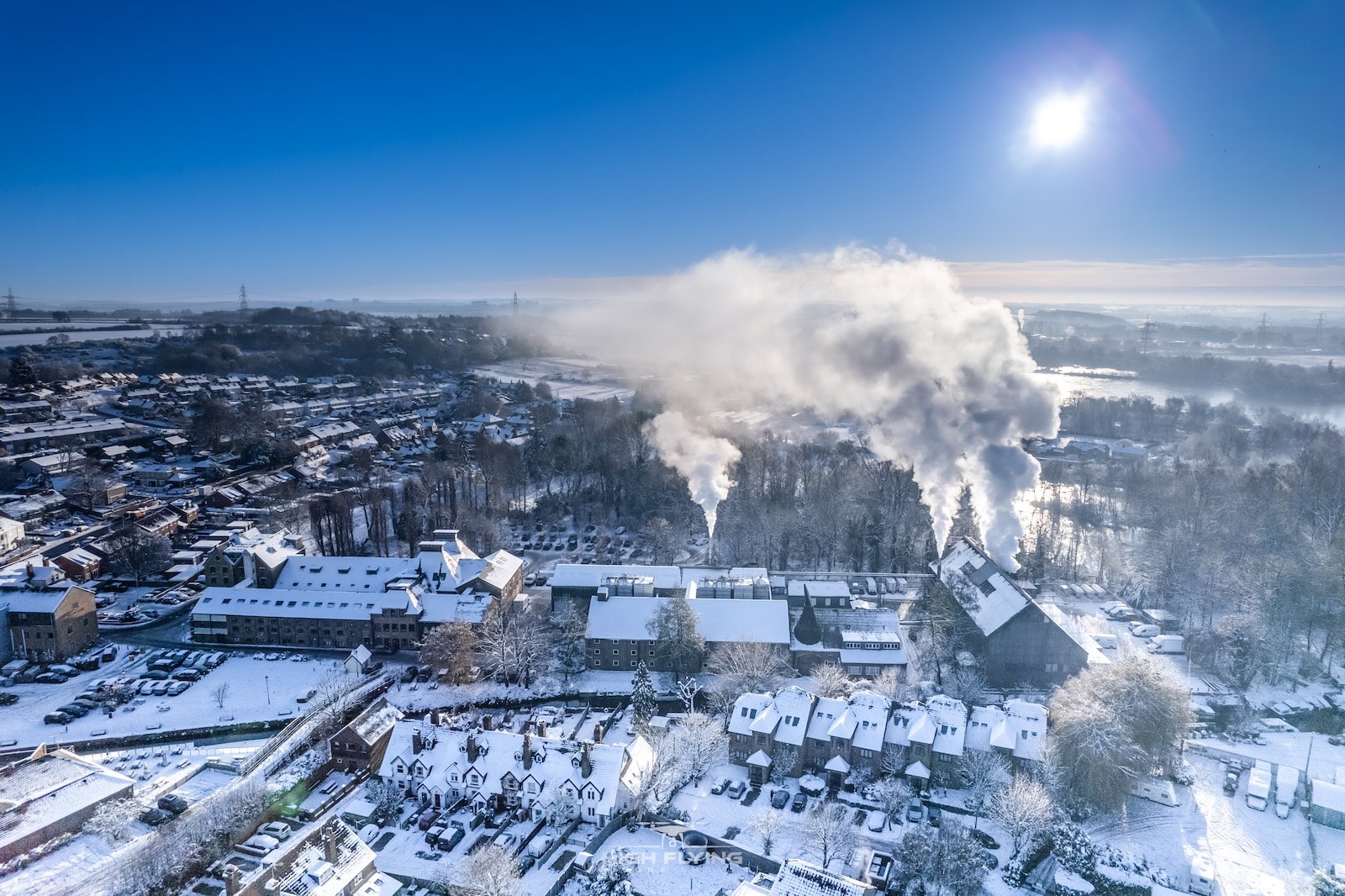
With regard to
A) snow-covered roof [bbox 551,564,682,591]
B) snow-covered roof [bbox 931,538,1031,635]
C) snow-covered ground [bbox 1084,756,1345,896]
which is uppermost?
snow-covered roof [bbox 931,538,1031,635]

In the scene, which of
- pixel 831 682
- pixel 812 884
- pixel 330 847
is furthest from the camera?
pixel 831 682

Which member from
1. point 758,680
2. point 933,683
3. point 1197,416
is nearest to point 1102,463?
point 1197,416

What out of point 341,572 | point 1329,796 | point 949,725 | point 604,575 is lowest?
point 1329,796

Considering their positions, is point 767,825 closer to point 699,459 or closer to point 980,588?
point 980,588

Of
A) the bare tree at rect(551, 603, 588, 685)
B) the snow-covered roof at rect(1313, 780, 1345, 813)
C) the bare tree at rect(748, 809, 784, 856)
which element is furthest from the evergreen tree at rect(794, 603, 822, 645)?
the snow-covered roof at rect(1313, 780, 1345, 813)

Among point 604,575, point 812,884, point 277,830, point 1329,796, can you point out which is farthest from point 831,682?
point 277,830

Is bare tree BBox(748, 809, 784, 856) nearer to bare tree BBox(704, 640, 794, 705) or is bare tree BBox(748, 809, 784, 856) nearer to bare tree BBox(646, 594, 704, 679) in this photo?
bare tree BBox(704, 640, 794, 705)

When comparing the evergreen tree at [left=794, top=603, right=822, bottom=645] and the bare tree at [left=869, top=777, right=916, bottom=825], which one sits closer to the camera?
the bare tree at [left=869, top=777, right=916, bottom=825]

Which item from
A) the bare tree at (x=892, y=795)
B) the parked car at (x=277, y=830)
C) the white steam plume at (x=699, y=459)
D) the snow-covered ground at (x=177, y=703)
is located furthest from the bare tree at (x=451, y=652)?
the bare tree at (x=892, y=795)
